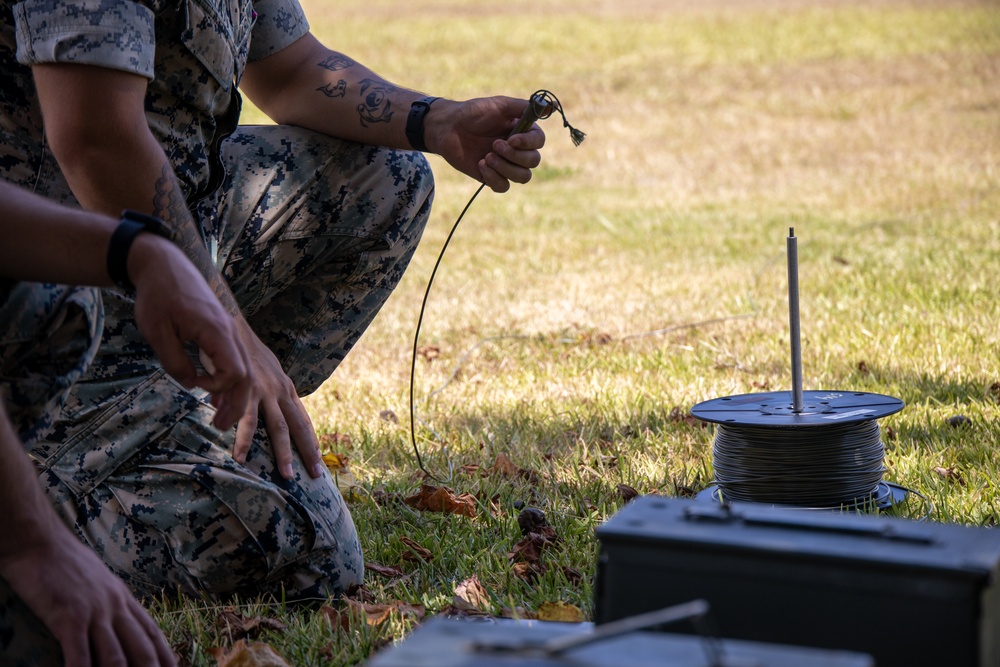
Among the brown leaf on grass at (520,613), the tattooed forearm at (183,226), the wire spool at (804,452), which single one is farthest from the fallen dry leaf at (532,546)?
the tattooed forearm at (183,226)

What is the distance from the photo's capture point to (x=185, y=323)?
1.48 meters

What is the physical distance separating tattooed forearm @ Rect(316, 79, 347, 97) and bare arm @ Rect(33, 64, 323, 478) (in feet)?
2.52

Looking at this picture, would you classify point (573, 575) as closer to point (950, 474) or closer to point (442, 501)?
point (442, 501)

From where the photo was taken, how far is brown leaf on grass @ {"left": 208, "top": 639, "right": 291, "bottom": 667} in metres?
2.02

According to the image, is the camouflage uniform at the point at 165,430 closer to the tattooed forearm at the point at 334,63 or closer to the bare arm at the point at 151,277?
the tattooed forearm at the point at 334,63

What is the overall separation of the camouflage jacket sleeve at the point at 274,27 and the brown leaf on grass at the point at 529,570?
1.52 m

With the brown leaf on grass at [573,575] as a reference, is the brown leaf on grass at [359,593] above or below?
below

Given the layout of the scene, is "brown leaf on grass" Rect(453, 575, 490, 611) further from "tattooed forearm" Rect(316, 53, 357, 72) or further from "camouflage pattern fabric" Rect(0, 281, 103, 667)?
"tattooed forearm" Rect(316, 53, 357, 72)

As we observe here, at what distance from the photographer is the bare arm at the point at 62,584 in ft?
5.03

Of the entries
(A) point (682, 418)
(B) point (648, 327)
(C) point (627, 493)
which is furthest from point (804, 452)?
(B) point (648, 327)

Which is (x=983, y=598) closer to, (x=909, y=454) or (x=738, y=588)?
(x=738, y=588)

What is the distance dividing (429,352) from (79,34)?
8.20ft

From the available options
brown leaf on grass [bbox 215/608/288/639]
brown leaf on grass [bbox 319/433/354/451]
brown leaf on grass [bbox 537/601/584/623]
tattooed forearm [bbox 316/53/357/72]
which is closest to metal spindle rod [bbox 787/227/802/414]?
brown leaf on grass [bbox 537/601/584/623]

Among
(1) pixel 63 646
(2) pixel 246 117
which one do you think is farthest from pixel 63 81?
(2) pixel 246 117
